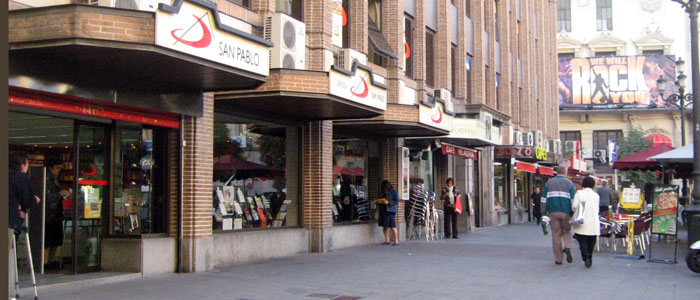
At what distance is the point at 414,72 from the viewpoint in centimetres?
2223

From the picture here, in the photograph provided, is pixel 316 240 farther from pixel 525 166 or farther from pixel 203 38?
pixel 525 166

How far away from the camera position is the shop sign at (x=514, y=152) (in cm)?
3161

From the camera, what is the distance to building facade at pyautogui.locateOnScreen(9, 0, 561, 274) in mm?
9633

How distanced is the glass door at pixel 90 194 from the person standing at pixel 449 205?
37.6 feet

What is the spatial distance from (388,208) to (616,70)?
48907mm

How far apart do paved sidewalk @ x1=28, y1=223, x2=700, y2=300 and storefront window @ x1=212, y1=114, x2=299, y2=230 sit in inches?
44.5

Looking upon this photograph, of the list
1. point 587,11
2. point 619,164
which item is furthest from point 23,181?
point 587,11

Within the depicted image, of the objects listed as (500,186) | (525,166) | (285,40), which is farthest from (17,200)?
(525,166)

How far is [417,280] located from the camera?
11.7 metres

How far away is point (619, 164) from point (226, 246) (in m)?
15.2

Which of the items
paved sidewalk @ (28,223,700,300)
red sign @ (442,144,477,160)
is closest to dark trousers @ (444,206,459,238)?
red sign @ (442,144,477,160)

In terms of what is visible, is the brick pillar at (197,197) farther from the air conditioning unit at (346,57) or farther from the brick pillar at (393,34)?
the brick pillar at (393,34)

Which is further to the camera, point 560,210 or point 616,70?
point 616,70

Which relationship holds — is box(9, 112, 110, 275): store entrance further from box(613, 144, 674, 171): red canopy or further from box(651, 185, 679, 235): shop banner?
box(613, 144, 674, 171): red canopy
